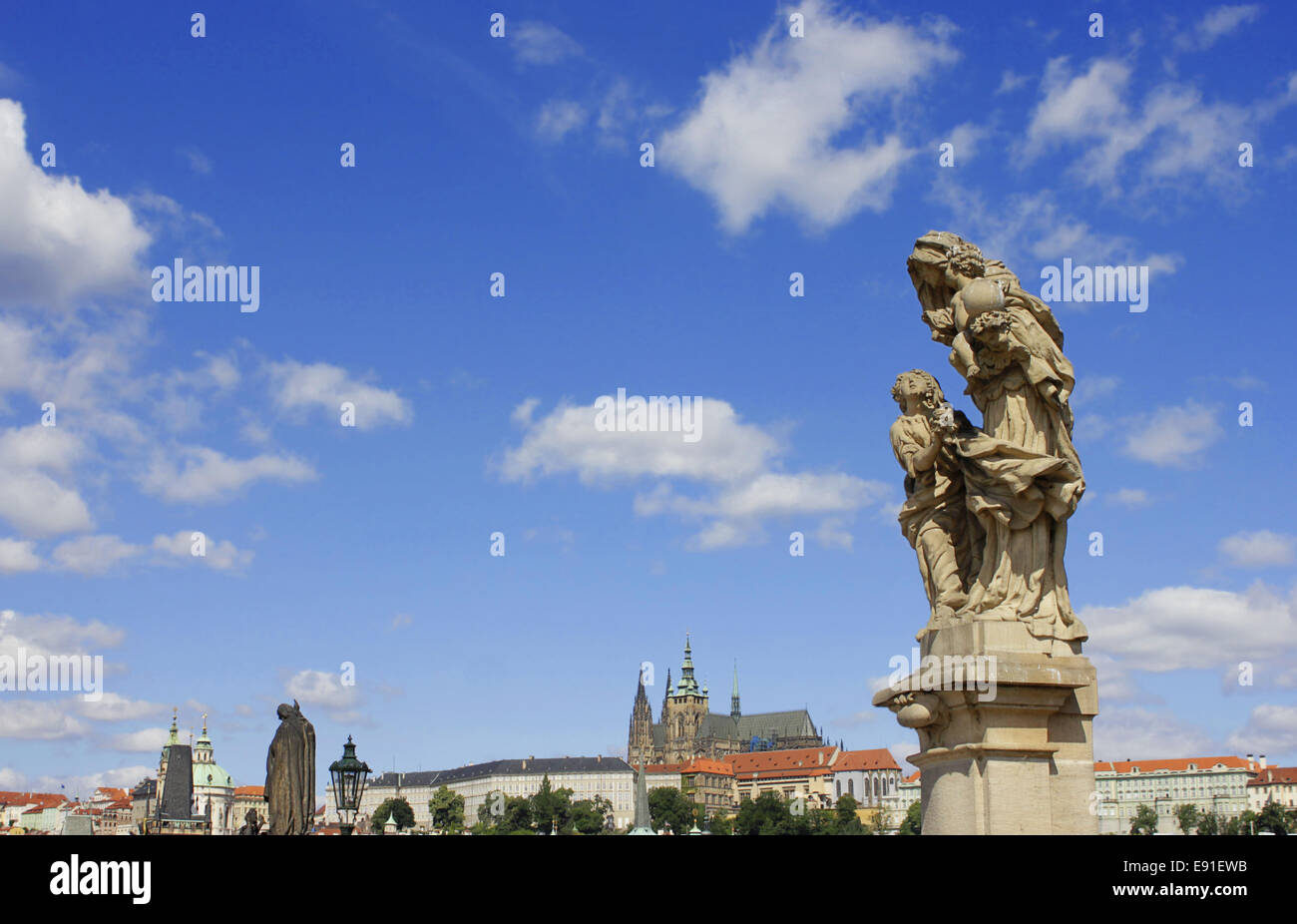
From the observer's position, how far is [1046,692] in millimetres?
8117

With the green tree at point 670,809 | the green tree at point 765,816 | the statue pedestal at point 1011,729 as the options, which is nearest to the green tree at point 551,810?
the green tree at point 670,809

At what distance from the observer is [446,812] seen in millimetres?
183000

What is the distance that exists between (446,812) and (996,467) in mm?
184690

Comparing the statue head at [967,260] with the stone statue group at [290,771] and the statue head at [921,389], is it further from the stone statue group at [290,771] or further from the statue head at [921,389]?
the stone statue group at [290,771]

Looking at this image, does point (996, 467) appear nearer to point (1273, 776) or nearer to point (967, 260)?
point (967, 260)

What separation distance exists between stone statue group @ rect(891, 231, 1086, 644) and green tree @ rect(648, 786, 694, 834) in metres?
183

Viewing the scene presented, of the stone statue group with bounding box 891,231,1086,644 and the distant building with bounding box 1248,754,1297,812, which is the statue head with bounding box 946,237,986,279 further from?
the distant building with bounding box 1248,754,1297,812

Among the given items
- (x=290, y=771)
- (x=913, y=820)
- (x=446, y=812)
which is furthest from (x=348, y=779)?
(x=446, y=812)

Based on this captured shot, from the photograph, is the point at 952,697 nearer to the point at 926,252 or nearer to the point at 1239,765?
the point at 926,252

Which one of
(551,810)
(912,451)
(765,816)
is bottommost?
(765,816)

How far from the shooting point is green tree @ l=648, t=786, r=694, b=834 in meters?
186
